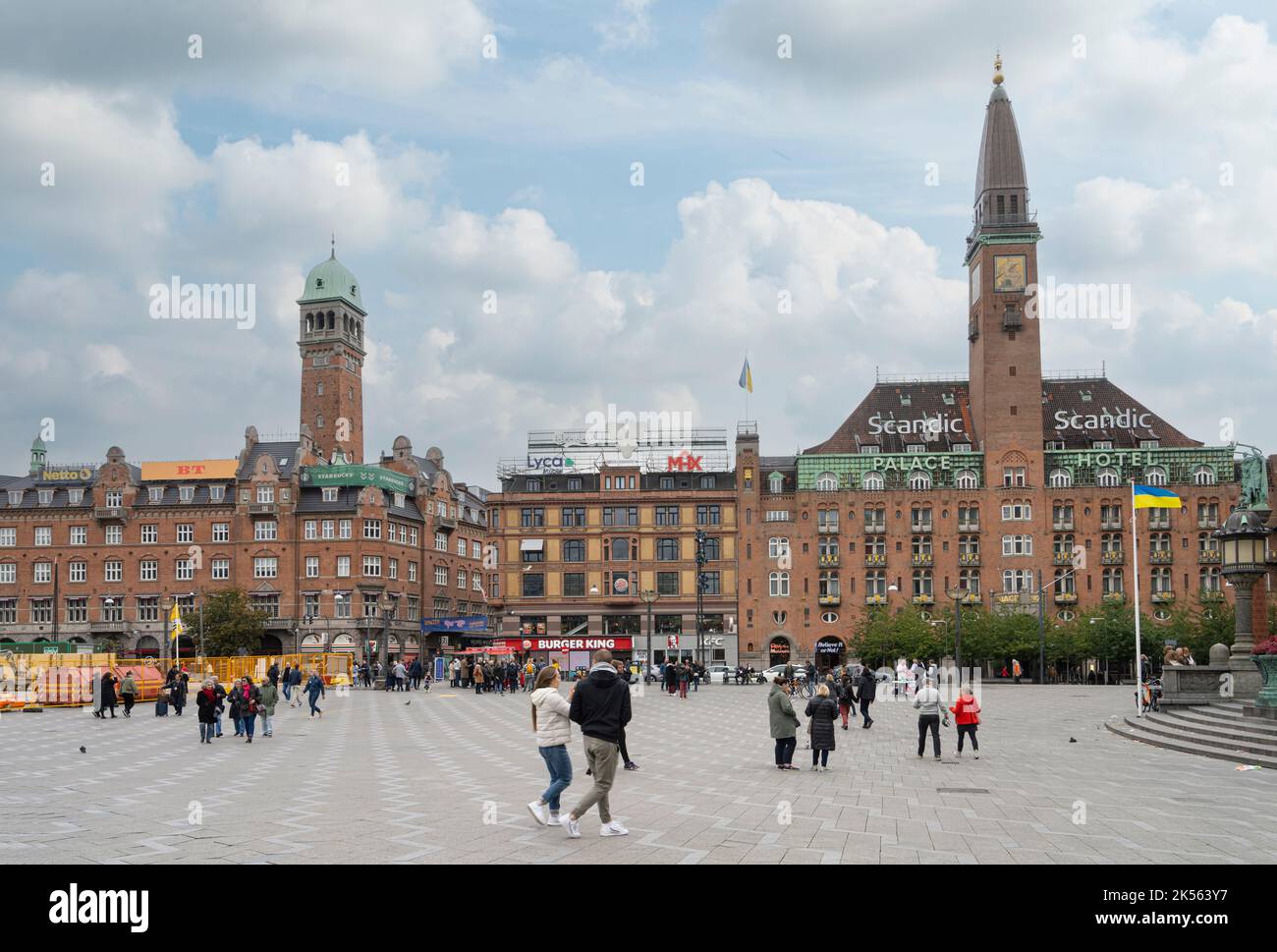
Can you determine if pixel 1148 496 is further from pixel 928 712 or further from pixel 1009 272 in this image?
pixel 1009 272

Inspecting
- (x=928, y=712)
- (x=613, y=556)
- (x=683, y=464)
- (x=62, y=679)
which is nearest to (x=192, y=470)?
(x=613, y=556)

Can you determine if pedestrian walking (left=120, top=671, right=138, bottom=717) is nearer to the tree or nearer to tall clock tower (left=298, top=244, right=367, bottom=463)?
the tree

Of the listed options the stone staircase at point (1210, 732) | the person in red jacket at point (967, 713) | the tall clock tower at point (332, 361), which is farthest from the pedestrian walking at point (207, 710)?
the tall clock tower at point (332, 361)

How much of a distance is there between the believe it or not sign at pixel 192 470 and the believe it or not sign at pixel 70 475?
15.5 ft

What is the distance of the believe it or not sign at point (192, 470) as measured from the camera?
8994cm

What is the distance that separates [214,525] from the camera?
89.4 m

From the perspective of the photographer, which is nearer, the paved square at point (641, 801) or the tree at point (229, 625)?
the paved square at point (641, 801)

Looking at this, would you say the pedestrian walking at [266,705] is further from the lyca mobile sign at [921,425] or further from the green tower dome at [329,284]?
the green tower dome at [329,284]

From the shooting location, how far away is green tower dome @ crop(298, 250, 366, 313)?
4668 inches

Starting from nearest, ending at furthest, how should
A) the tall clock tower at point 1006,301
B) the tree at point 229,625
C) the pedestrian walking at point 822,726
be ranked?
the pedestrian walking at point 822,726 → the tree at point 229,625 → the tall clock tower at point 1006,301

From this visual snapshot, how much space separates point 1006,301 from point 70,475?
72.8 metres

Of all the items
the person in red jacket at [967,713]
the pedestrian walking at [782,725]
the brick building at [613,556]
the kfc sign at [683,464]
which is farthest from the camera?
the kfc sign at [683,464]
